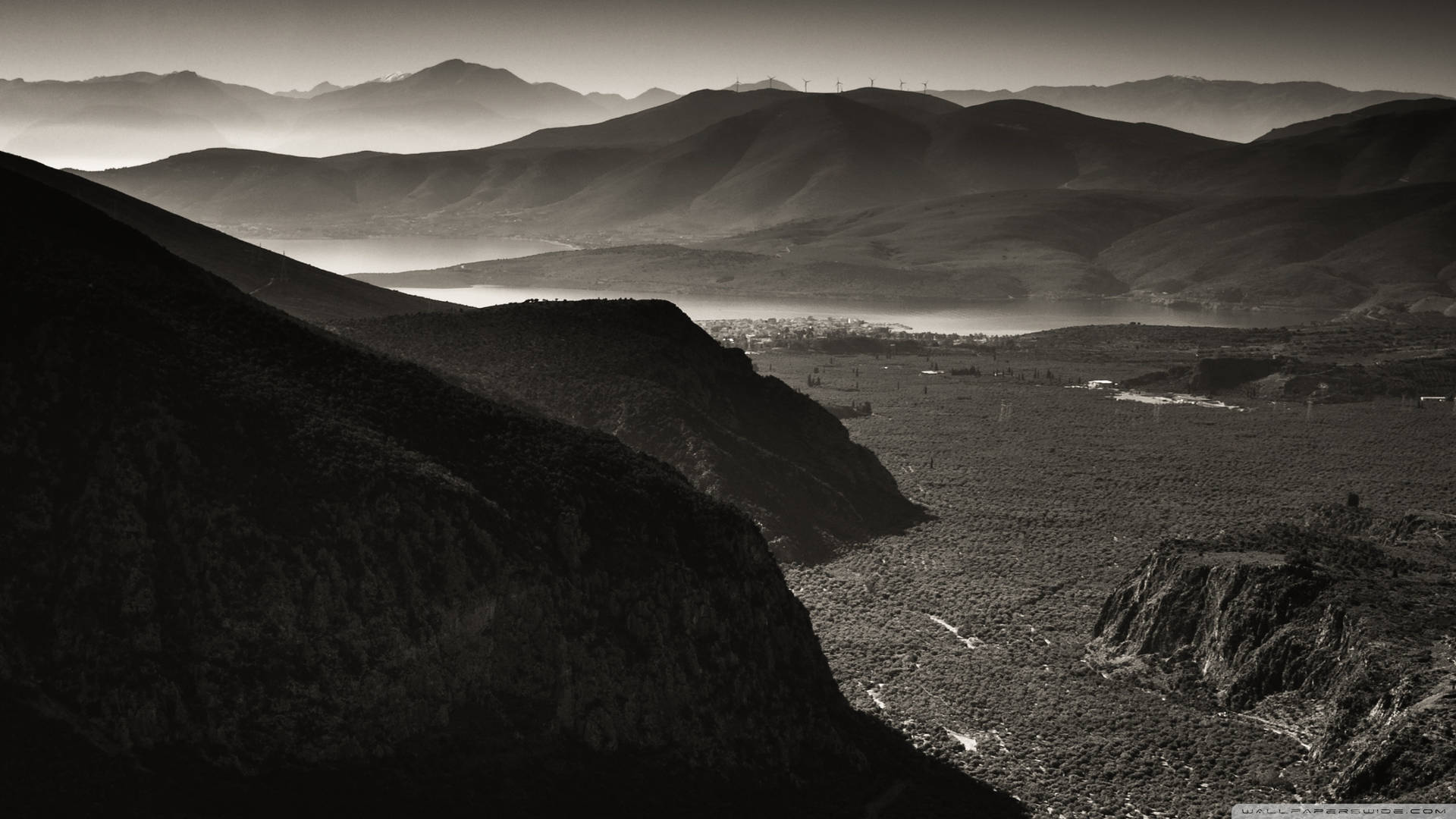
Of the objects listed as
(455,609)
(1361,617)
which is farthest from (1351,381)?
(455,609)

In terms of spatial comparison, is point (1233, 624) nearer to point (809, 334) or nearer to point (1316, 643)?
point (1316, 643)

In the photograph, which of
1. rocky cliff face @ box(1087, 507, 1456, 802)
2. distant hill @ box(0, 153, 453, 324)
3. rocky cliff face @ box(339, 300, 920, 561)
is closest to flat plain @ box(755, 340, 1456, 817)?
rocky cliff face @ box(1087, 507, 1456, 802)

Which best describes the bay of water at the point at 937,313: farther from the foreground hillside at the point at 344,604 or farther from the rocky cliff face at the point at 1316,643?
the foreground hillside at the point at 344,604

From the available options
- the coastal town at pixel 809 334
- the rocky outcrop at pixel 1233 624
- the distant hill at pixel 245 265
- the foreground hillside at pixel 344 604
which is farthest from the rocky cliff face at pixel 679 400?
the coastal town at pixel 809 334

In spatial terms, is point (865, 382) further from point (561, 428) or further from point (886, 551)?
point (561, 428)

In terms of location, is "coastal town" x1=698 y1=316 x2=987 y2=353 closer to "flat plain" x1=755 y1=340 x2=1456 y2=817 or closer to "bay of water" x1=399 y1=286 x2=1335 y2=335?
"bay of water" x1=399 y1=286 x2=1335 y2=335
